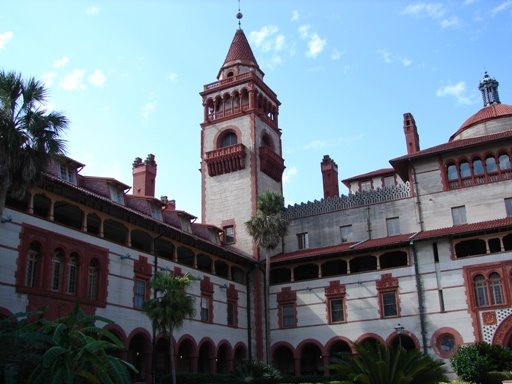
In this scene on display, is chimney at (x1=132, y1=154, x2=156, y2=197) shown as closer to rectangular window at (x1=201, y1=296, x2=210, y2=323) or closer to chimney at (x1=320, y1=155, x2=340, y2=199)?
rectangular window at (x1=201, y1=296, x2=210, y2=323)

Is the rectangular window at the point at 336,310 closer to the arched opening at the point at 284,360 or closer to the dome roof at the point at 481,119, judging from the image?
the arched opening at the point at 284,360

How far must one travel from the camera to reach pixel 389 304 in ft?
142

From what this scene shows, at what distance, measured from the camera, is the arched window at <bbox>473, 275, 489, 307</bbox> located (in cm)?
3969

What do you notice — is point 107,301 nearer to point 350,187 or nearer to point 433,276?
point 433,276

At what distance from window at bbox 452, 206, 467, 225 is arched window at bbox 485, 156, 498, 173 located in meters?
3.27

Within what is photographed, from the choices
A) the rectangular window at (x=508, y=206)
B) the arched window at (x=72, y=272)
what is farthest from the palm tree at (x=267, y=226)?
the arched window at (x=72, y=272)

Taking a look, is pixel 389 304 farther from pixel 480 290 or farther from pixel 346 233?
pixel 346 233

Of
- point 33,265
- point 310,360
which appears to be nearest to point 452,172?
point 310,360

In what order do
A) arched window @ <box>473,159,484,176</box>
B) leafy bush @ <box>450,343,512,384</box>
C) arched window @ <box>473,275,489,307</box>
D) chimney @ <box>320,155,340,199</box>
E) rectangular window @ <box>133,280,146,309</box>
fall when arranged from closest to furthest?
leafy bush @ <box>450,343,512,384</box>
rectangular window @ <box>133,280,146,309</box>
arched window @ <box>473,275,489,307</box>
arched window @ <box>473,159,484,176</box>
chimney @ <box>320,155,340,199</box>

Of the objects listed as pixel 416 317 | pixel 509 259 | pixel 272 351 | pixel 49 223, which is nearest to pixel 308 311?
pixel 272 351

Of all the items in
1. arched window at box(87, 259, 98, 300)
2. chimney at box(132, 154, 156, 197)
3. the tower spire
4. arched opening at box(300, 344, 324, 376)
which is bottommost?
arched opening at box(300, 344, 324, 376)

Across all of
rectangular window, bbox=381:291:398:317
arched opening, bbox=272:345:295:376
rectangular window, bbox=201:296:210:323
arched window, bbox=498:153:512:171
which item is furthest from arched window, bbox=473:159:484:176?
rectangular window, bbox=201:296:210:323

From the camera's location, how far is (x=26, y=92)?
1000 inches

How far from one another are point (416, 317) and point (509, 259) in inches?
284
